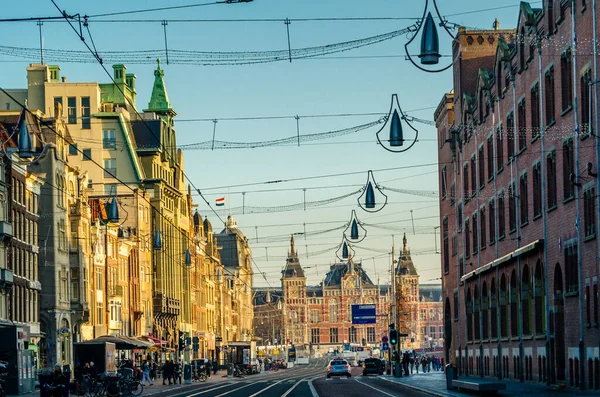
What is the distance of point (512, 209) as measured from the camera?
195ft

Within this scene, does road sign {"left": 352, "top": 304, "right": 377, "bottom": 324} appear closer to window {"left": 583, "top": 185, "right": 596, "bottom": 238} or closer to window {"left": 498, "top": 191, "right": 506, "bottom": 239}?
window {"left": 498, "top": 191, "right": 506, "bottom": 239}

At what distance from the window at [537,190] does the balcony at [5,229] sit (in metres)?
29.3

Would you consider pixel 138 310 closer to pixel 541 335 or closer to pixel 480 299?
pixel 480 299

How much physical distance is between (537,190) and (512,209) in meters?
6.53

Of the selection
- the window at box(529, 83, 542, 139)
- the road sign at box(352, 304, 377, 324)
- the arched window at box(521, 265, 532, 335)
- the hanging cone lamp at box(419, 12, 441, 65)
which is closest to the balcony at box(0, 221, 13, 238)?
the arched window at box(521, 265, 532, 335)

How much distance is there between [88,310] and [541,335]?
41.1 metres

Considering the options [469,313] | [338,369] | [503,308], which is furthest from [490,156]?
[338,369]

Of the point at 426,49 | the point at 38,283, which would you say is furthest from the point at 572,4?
the point at 38,283

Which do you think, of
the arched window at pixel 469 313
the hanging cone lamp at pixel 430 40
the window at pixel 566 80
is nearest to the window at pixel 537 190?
the window at pixel 566 80

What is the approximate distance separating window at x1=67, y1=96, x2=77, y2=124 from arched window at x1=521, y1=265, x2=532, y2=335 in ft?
191

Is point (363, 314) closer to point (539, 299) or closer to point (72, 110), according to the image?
point (72, 110)

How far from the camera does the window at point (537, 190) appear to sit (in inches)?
2066

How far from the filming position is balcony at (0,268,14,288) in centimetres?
6681

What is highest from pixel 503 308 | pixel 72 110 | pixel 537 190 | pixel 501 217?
pixel 72 110
